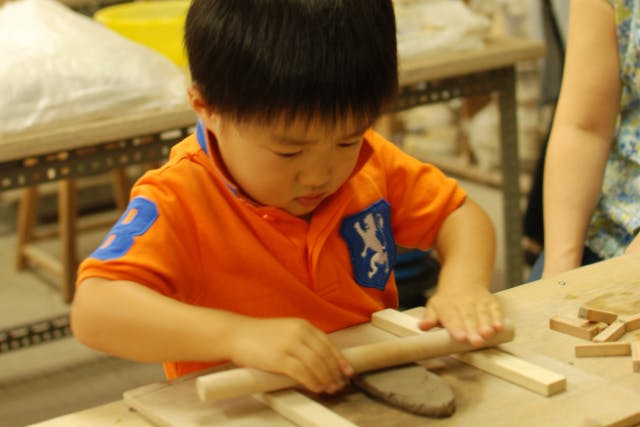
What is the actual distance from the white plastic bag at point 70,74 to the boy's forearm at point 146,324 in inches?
39.4

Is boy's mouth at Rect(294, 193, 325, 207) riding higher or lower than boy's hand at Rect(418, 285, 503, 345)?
higher

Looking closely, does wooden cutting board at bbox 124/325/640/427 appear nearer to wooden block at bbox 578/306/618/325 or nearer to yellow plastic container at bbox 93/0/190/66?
wooden block at bbox 578/306/618/325

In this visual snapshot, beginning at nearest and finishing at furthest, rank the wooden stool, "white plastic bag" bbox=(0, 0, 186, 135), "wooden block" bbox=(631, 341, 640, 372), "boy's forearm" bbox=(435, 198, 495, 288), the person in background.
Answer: "wooden block" bbox=(631, 341, 640, 372) < "boy's forearm" bbox=(435, 198, 495, 288) < the person in background < "white plastic bag" bbox=(0, 0, 186, 135) < the wooden stool

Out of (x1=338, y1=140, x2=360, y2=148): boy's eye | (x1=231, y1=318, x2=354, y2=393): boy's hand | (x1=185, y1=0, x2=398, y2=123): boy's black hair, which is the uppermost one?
(x1=185, y1=0, x2=398, y2=123): boy's black hair

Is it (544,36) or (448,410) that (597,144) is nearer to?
(448,410)

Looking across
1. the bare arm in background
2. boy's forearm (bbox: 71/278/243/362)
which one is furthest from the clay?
the bare arm in background

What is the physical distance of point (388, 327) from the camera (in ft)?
3.17

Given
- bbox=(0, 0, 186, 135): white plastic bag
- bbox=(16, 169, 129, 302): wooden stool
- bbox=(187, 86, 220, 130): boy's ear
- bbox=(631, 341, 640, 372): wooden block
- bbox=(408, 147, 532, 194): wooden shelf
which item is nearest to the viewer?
bbox=(631, 341, 640, 372): wooden block

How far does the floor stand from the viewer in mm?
2412

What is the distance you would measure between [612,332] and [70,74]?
129 cm

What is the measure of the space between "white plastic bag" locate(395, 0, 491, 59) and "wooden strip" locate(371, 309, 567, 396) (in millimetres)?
1403

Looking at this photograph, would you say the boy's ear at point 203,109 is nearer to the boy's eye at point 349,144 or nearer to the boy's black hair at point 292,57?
the boy's black hair at point 292,57

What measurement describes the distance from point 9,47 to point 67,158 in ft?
0.81

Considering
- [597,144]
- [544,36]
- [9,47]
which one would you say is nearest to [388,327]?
[597,144]
